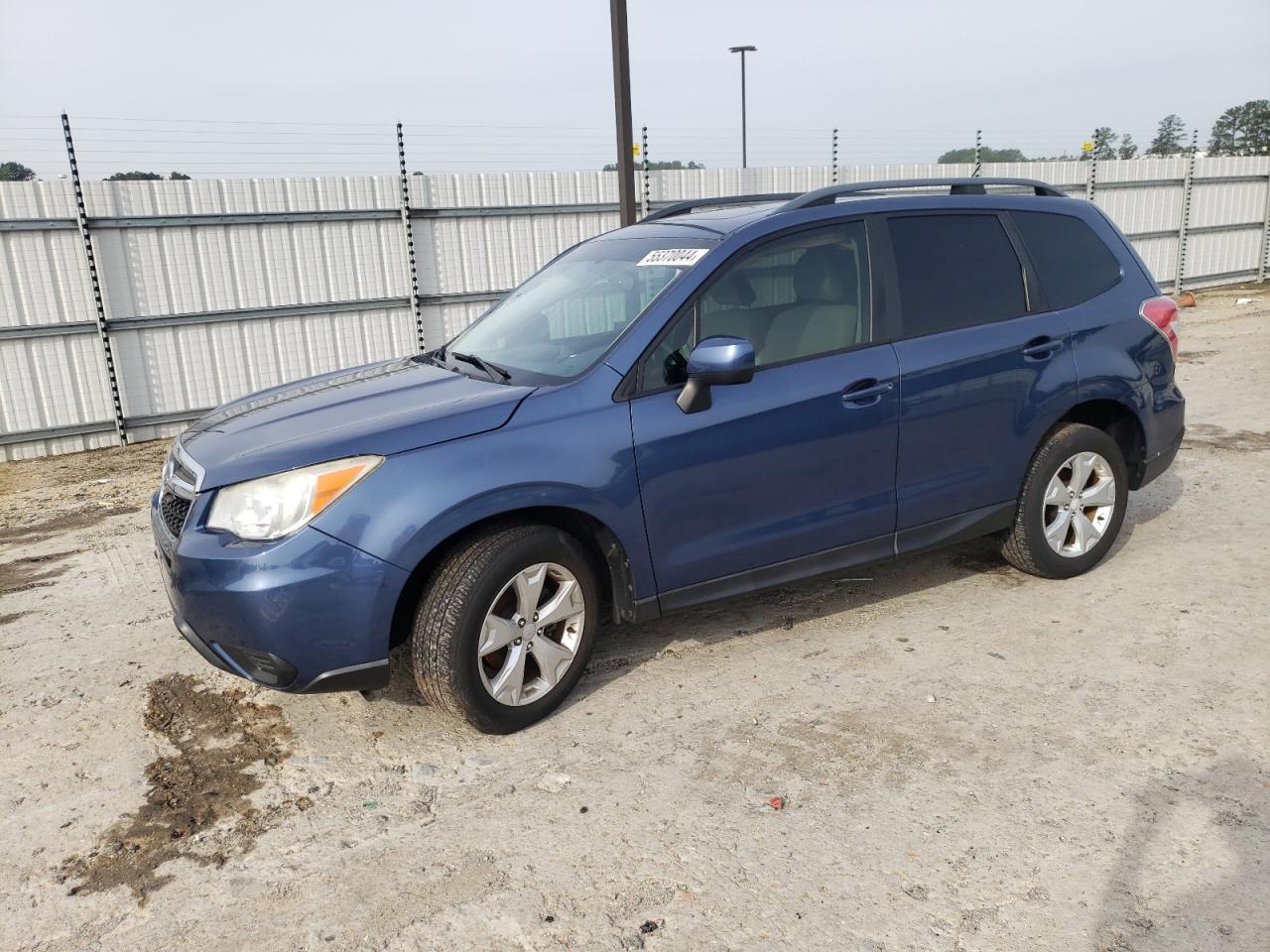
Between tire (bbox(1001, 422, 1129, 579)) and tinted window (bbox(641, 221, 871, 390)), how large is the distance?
46.6 inches

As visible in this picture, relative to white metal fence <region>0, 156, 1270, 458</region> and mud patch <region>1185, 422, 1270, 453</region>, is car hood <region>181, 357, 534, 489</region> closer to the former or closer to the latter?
mud patch <region>1185, 422, 1270, 453</region>

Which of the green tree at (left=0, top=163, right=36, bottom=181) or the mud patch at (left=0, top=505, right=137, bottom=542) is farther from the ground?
the green tree at (left=0, top=163, right=36, bottom=181)

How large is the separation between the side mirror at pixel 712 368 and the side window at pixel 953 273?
956 millimetres

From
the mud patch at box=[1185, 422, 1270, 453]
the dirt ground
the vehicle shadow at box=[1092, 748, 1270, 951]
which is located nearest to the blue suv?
the dirt ground

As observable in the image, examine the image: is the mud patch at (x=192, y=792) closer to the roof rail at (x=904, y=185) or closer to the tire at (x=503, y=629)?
the tire at (x=503, y=629)

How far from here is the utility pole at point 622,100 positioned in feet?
32.1

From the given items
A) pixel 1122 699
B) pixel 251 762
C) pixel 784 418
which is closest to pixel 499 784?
pixel 251 762

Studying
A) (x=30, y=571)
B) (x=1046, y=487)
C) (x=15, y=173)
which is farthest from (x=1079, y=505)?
(x=15, y=173)

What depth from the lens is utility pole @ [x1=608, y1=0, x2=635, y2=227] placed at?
9.78m

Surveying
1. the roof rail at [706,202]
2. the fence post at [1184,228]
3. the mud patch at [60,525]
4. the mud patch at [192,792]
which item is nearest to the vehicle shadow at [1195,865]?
the mud patch at [192,792]

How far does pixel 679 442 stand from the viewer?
3594 millimetres

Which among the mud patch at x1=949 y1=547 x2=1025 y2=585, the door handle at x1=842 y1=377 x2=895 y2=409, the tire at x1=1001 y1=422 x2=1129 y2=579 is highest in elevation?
the door handle at x1=842 y1=377 x2=895 y2=409

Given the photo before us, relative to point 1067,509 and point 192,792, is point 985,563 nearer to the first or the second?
point 1067,509

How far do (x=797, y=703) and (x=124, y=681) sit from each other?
2.81m
